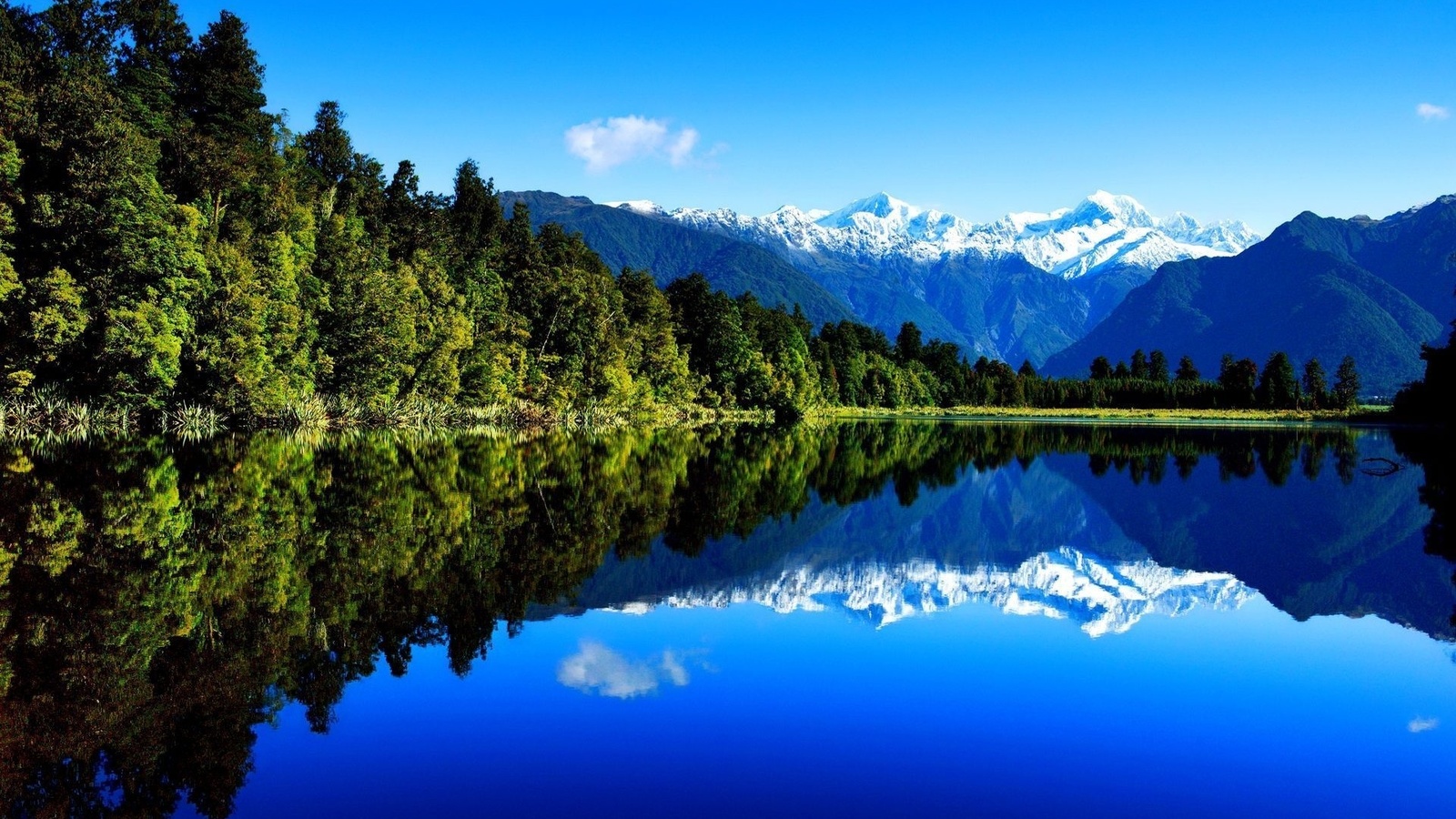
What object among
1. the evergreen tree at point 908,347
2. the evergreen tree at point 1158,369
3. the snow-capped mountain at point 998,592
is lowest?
the snow-capped mountain at point 998,592

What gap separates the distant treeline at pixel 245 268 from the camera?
45.4m

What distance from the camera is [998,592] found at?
1758cm

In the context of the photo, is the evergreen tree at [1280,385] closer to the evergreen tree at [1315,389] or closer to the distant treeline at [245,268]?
the evergreen tree at [1315,389]

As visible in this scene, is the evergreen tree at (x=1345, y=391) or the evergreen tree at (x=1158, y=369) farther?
the evergreen tree at (x=1158, y=369)

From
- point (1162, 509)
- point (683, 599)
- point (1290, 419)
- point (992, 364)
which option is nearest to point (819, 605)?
point (683, 599)

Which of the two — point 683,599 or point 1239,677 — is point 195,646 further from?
point 1239,677

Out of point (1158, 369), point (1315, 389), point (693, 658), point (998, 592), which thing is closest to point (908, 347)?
point (1158, 369)

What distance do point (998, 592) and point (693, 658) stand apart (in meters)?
7.20

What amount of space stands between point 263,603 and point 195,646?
2080 mm

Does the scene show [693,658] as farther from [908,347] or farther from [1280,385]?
[908,347]

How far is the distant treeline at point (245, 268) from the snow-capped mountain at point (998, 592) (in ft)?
130


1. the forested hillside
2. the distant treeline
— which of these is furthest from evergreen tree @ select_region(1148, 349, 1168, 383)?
the forested hillside

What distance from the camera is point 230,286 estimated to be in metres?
50.6

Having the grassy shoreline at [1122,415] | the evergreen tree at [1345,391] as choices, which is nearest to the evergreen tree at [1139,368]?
the grassy shoreline at [1122,415]
